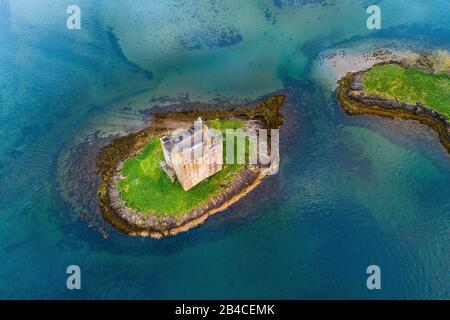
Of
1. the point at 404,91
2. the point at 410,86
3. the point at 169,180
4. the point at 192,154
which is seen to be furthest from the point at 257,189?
the point at 410,86

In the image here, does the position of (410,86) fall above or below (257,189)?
above

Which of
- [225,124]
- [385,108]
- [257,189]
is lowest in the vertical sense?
[257,189]

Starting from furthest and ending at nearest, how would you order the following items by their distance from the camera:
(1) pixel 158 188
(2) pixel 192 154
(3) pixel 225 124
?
(3) pixel 225 124
(1) pixel 158 188
(2) pixel 192 154

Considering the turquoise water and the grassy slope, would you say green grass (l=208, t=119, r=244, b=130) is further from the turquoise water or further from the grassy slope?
the grassy slope

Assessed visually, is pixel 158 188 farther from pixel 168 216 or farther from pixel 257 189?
pixel 257 189

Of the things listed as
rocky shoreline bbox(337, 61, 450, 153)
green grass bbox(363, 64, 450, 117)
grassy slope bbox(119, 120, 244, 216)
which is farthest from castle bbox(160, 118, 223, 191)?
green grass bbox(363, 64, 450, 117)

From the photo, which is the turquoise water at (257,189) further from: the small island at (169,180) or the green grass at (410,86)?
the green grass at (410,86)

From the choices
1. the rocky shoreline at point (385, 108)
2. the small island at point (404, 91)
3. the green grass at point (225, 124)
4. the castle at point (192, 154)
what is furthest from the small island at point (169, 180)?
the small island at point (404, 91)
